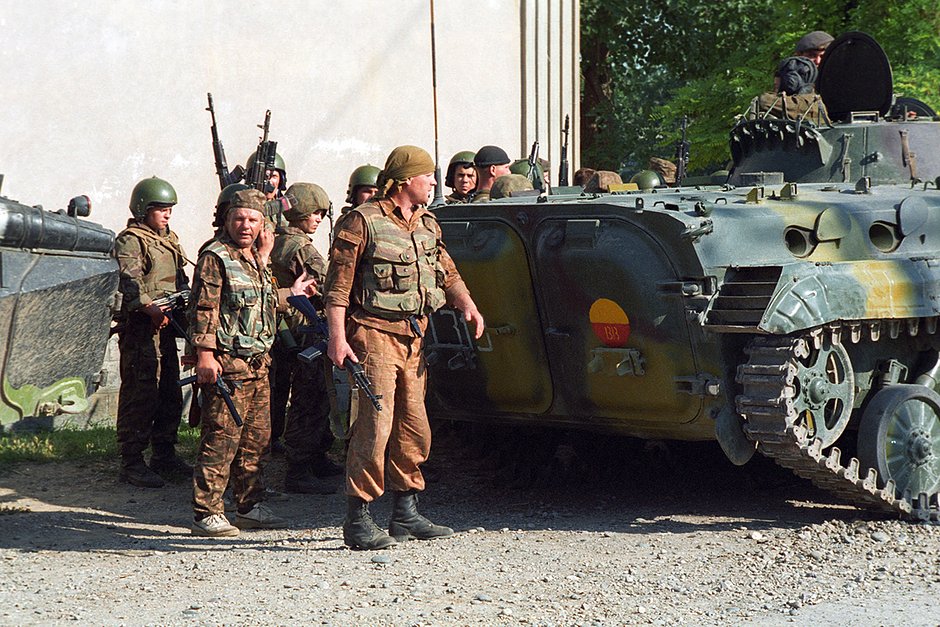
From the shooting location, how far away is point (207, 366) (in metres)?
6.96

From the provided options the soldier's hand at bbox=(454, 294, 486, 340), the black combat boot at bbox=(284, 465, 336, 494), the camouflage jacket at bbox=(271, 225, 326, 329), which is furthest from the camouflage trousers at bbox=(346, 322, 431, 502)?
the black combat boot at bbox=(284, 465, 336, 494)

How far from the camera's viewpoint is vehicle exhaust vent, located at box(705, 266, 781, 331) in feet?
21.8

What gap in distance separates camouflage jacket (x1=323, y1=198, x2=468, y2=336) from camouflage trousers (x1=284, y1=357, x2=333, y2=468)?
1.73m

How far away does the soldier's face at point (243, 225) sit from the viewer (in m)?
7.11

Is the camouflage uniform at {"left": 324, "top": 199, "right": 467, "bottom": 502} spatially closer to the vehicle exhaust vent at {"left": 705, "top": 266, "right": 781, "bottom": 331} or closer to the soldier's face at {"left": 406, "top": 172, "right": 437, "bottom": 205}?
the soldier's face at {"left": 406, "top": 172, "right": 437, "bottom": 205}

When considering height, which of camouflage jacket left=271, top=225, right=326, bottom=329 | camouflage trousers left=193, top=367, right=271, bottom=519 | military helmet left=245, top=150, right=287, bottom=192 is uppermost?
military helmet left=245, top=150, right=287, bottom=192

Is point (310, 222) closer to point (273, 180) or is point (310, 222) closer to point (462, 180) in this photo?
point (273, 180)

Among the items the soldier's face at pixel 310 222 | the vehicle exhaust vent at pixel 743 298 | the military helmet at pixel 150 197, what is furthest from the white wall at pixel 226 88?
the vehicle exhaust vent at pixel 743 298

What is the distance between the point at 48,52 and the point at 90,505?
3938mm

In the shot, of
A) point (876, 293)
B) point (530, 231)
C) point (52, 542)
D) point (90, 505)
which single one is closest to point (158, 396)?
point (90, 505)

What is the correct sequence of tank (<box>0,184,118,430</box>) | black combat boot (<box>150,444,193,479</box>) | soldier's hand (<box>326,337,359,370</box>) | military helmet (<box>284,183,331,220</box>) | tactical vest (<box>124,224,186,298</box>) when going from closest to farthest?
1. tank (<box>0,184,118,430</box>)
2. soldier's hand (<box>326,337,359,370</box>)
3. military helmet (<box>284,183,331,220</box>)
4. tactical vest (<box>124,224,186,298</box>)
5. black combat boot (<box>150,444,193,479</box>)

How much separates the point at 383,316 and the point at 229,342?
811mm

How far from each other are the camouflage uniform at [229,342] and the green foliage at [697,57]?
1082cm

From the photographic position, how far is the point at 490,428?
8.70m
